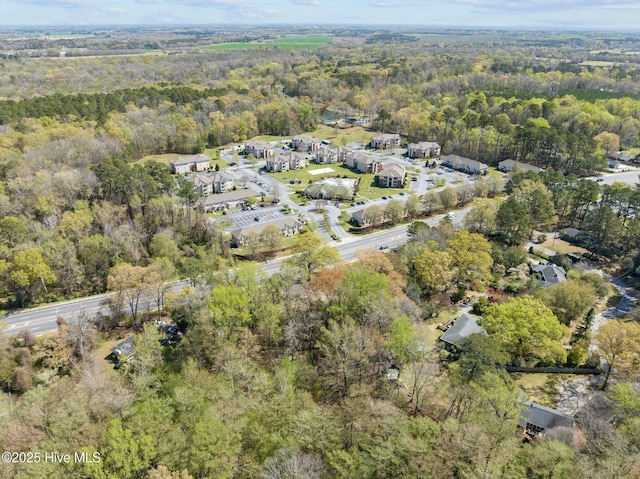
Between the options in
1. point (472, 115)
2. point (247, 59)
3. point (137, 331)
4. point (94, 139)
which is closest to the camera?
point (137, 331)

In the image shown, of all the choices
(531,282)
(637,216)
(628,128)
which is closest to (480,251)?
(531,282)

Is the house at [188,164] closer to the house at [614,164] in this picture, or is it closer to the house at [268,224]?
the house at [268,224]

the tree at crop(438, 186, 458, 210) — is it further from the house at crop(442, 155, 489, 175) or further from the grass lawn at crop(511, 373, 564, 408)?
the grass lawn at crop(511, 373, 564, 408)

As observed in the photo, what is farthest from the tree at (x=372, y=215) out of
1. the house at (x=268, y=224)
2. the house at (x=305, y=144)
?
the house at (x=305, y=144)

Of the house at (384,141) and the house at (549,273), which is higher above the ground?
the house at (384,141)

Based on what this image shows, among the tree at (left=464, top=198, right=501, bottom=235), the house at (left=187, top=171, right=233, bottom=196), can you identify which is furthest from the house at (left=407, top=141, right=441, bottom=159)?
the house at (left=187, top=171, right=233, bottom=196)

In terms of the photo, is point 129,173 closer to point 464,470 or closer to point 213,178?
point 213,178

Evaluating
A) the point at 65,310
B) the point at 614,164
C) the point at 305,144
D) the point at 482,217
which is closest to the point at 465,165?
the point at 614,164
